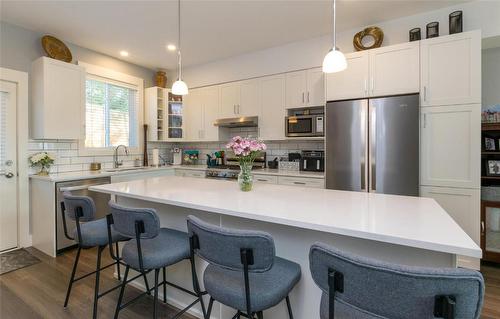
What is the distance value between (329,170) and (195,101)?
2871 mm

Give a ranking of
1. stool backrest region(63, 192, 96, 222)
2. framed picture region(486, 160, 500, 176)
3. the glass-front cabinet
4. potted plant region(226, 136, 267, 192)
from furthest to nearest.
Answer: the glass-front cabinet
framed picture region(486, 160, 500, 176)
potted plant region(226, 136, 267, 192)
stool backrest region(63, 192, 96, 222)

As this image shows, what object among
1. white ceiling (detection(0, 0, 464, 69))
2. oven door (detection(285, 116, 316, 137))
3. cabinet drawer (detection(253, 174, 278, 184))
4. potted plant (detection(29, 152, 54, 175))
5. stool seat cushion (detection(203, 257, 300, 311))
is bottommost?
stool seat cushion (detection(203, 257, 300, 311))

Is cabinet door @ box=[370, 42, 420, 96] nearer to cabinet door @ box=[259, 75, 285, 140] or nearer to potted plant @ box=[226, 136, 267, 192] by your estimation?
cabinet door @ box=[259, 75, 285, 140]

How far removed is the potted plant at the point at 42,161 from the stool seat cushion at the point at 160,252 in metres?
2.40

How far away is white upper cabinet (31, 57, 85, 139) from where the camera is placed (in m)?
3.17

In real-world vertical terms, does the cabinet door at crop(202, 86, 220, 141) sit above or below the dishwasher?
above

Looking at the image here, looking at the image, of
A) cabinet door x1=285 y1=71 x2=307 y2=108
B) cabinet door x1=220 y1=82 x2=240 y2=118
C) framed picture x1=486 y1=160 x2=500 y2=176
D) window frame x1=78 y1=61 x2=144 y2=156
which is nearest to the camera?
framed picture x1=486 y1=160 x2=500 y2=176

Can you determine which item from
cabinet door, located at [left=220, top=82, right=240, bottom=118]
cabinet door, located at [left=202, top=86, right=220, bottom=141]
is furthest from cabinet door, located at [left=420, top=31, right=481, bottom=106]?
cabinet door, located at [left=202, top=86, right=220, bottom=141]

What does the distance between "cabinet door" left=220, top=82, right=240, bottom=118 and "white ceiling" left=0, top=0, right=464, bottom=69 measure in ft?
2.08

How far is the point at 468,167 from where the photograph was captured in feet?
8.26

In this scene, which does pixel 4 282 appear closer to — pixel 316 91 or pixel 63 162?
pixel 63 162

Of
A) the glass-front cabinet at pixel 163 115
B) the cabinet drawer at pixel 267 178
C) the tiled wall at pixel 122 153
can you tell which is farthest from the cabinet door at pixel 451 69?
the glass-front cabinet at pixel 163 115

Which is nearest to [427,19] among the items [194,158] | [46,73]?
[194,158]

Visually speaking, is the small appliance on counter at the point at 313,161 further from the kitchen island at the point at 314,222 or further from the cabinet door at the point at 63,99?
the cabinet door at the point at 63,99
